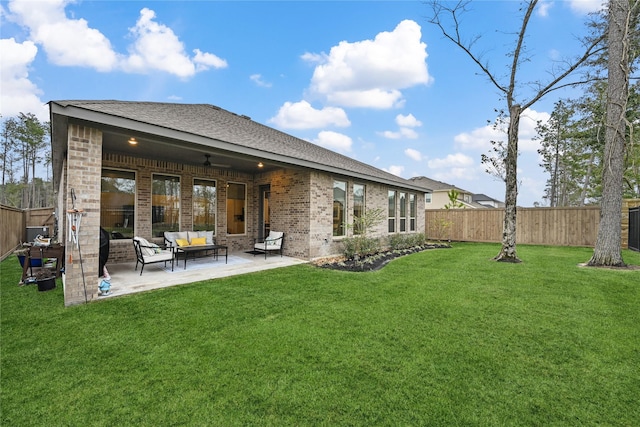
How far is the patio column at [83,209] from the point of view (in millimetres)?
4207

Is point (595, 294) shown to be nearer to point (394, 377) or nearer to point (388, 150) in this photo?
point (394, 377)

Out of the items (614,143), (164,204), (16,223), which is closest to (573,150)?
(614,143)

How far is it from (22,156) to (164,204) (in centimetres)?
2379

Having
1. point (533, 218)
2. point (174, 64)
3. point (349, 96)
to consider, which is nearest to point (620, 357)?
point (533, 218)

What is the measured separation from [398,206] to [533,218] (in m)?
6.01

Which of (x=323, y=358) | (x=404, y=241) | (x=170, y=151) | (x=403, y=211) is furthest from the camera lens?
(x=403, y=211)

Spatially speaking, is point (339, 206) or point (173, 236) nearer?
point (173, 236)

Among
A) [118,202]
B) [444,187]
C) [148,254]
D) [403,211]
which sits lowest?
[148,254]

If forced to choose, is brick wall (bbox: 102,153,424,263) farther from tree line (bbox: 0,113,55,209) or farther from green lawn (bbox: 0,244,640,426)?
tree line (bbox: 0,113,55,209)

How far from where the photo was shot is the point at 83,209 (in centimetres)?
428

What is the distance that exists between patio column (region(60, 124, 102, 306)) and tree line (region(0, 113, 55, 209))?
20705 millimetres

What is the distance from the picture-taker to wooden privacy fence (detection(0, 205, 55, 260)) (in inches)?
345

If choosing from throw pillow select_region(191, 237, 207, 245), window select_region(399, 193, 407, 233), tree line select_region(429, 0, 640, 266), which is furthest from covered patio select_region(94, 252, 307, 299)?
tree line select_region(429, 0, 640, 266)

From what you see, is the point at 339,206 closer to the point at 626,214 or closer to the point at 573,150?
the point at 626,214
